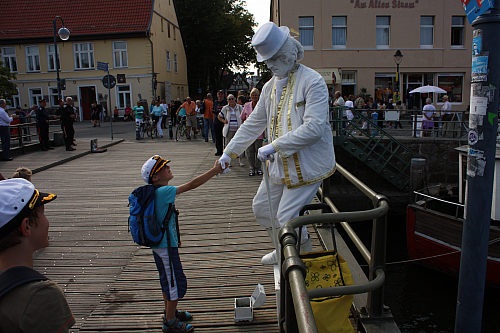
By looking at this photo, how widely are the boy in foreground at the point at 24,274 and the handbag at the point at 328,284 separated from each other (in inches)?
53.1

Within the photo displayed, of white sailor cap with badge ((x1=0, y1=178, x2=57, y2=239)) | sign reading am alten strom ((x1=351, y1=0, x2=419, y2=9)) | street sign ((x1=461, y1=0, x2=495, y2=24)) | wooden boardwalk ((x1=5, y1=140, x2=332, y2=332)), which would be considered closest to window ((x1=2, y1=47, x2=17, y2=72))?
sign reading am alten strom ((x1=351, y1=0, x2=419, y2=9))

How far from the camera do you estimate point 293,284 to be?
1.37m

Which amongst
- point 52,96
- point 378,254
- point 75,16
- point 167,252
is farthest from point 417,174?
point 75,16

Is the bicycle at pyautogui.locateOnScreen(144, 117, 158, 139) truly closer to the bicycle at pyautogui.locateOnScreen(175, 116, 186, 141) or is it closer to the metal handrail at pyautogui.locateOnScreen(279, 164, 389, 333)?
the bicycle at pyautogui.locateOnScreen(175, 116, 186, 141)

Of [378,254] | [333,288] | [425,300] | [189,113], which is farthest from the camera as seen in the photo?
[189,113]

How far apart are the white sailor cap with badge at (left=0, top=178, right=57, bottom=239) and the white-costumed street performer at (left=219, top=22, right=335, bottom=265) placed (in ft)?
5.27

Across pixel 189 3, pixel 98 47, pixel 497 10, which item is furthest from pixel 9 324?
pixel 189 3

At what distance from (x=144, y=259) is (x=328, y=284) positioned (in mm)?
2495

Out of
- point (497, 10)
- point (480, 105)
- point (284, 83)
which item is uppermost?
point (497, 10)

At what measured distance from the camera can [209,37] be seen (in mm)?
41250

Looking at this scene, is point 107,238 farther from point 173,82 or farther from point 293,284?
point 173,82

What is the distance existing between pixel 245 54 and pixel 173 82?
46.7 ft

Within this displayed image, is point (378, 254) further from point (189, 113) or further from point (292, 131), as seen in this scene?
point (189, 113)

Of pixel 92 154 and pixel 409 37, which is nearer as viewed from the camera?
pixel 92 154
